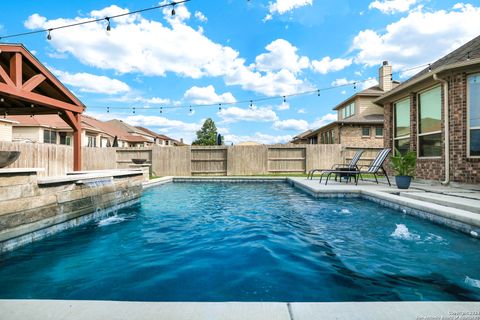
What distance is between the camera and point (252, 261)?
9.81ft

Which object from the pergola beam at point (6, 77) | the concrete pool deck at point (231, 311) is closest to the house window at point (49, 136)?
the pergola beam at point (6, 77)

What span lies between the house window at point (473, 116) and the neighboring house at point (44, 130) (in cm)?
2026

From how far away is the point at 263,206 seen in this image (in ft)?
20.5

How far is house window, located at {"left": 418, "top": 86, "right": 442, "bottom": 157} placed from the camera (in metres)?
7.99

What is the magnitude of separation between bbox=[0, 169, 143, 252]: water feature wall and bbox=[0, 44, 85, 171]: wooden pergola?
2.47 metres

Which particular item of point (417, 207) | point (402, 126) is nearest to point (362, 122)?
point (402, 126)

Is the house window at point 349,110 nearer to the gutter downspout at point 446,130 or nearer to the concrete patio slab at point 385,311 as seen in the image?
the gutter downspout at point 446,130

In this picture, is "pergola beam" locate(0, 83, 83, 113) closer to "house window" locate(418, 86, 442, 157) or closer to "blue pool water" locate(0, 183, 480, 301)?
"blue pool water" locate(0, 183, 480, 301)

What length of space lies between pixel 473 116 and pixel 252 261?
718cm

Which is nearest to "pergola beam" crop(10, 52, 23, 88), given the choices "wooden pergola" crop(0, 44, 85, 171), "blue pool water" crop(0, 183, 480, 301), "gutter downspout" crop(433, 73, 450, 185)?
"wooden pergola" crop(0, 44, 85, 171)

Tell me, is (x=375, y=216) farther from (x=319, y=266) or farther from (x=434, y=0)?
(x=434, y=0)

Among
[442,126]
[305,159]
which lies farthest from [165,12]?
[305,159]

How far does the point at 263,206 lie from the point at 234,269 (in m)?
3.51

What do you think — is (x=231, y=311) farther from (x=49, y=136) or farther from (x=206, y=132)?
(x=206, y=132)
